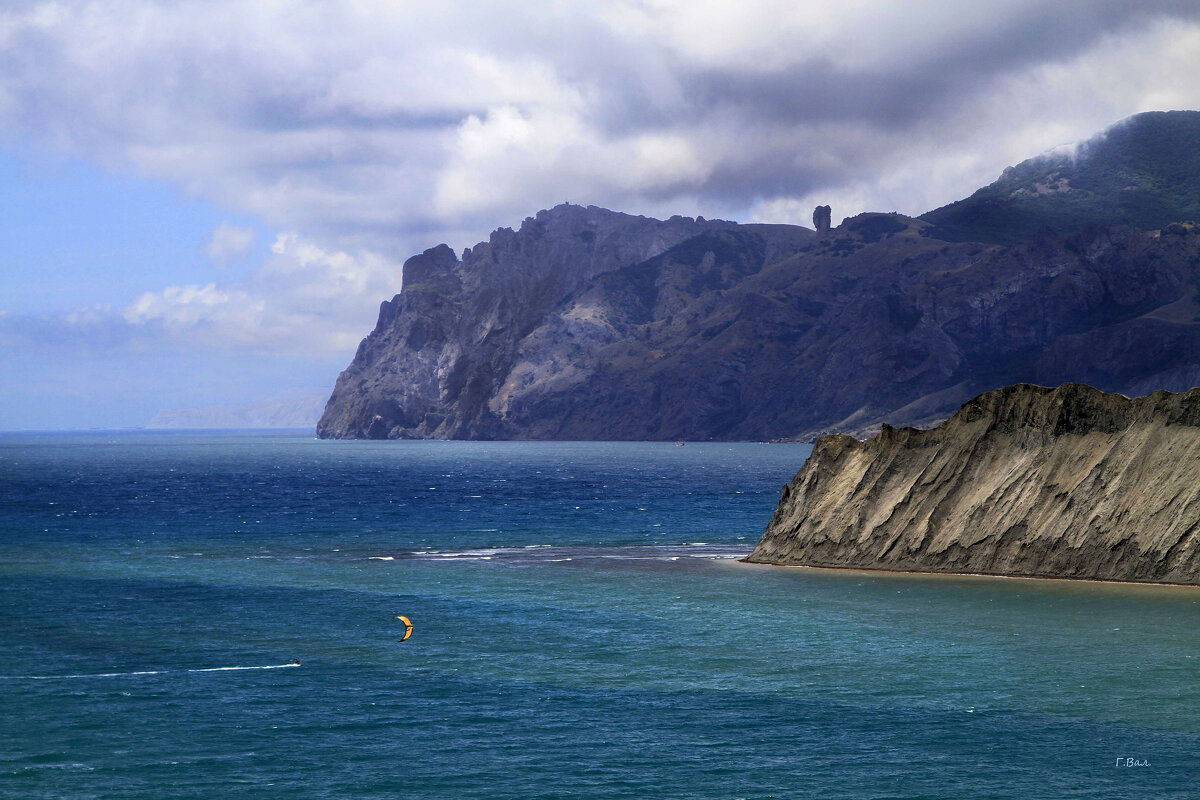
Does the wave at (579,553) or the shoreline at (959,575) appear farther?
the wave at (579,553)

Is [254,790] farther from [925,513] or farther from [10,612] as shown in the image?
[925,513]

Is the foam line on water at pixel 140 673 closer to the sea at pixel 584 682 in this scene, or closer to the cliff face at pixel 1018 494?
the sea at pixel 584 682

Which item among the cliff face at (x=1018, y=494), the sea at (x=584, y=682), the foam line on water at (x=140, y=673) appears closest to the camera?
the sea at (x=584, y=682)

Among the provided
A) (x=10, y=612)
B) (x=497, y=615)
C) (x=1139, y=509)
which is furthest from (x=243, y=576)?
(x=1139, y=509)

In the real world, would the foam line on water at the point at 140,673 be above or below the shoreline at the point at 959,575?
above

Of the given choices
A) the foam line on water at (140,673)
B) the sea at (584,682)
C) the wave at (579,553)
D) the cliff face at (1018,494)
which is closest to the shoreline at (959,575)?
the cliff face at (1018,494)

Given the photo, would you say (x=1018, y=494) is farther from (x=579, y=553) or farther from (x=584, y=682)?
(x=584, y=682)
